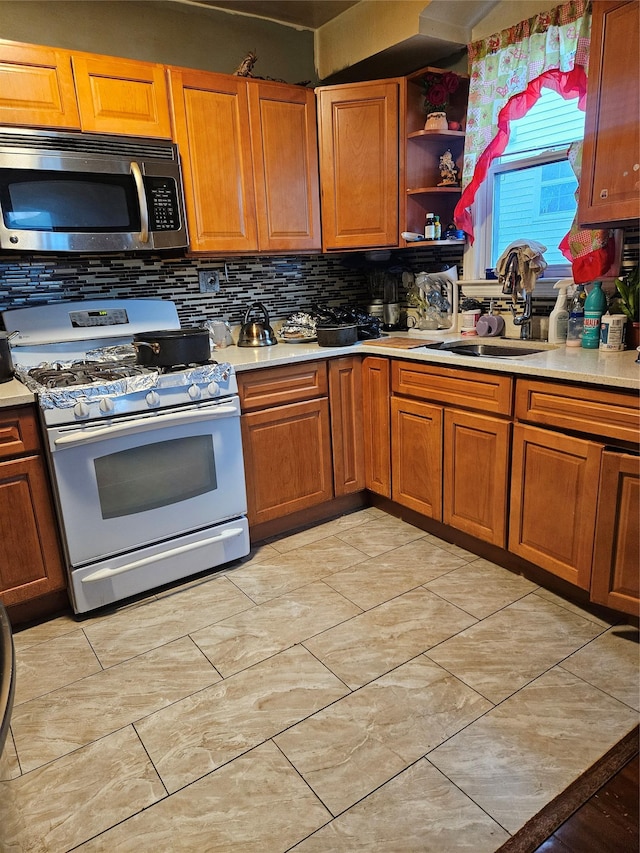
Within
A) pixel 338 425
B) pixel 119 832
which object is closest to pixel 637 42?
pixel 338 425

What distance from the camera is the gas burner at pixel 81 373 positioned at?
2109mm

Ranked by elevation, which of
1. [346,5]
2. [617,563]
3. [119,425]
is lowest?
[617,563]

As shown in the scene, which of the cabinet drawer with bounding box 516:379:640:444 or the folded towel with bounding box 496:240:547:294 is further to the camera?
the folded towel with bounding box 496:240:547:294

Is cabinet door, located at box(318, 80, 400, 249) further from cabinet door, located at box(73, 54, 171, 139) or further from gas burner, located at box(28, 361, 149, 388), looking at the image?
gas burner, located at box(28, 361, 149, 388)

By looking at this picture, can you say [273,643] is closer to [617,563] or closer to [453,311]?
[617,563]

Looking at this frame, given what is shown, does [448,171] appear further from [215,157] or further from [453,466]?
[453,466]

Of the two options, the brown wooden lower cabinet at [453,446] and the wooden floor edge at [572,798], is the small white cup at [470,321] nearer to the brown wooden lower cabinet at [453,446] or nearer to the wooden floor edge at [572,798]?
the brown wooden lower cabinet at [453,446]

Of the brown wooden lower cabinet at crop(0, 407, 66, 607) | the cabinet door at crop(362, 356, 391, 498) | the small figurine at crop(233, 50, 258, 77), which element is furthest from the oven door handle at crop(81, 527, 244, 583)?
the small figurine at crop(233, 50, 258, 77)

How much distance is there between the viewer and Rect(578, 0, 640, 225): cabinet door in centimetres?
192

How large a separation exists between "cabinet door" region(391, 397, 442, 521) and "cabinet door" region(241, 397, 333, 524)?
0.34 m

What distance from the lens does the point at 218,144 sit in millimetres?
2629

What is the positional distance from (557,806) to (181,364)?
191 centimetres

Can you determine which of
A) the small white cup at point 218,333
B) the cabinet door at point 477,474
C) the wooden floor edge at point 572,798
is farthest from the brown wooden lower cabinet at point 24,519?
the wooden floor edge at point 572,798

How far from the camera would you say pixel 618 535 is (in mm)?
1886
